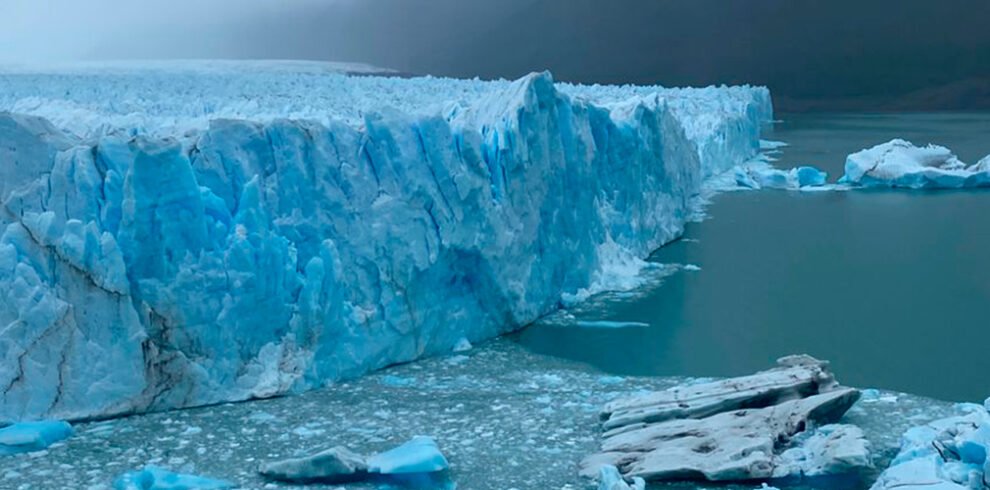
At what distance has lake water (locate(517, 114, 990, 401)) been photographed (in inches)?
184

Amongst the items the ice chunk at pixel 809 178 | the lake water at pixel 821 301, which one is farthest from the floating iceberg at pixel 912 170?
the lake water at pixel 821 301

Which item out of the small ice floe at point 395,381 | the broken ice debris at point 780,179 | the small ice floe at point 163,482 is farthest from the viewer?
the broken ice debris at point 780,179

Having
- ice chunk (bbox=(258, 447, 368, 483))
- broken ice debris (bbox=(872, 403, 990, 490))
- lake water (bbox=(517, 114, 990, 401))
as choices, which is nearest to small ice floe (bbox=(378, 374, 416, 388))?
lake water (bbox=(517, 114, 990, 401))

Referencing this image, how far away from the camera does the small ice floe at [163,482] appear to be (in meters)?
2.98

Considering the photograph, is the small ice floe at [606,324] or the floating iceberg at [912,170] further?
Result: the floating iceberg at [912,170]

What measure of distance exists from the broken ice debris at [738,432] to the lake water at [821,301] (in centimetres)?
79

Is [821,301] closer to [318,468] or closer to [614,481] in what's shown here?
[614,481]

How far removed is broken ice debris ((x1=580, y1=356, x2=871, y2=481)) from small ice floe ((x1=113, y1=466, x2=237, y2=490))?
3.53 ft

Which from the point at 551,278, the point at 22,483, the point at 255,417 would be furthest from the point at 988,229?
the point at 22,483

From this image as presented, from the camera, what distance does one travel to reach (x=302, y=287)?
4.12m

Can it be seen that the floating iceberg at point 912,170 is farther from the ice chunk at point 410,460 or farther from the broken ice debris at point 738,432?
the ice chunk at point 410,460

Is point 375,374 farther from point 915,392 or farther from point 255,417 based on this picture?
point 915,392

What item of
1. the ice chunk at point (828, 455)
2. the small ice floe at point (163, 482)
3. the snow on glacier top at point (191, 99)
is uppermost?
the snow on glacier top at point (191, 99)

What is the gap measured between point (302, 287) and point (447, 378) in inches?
27.2
